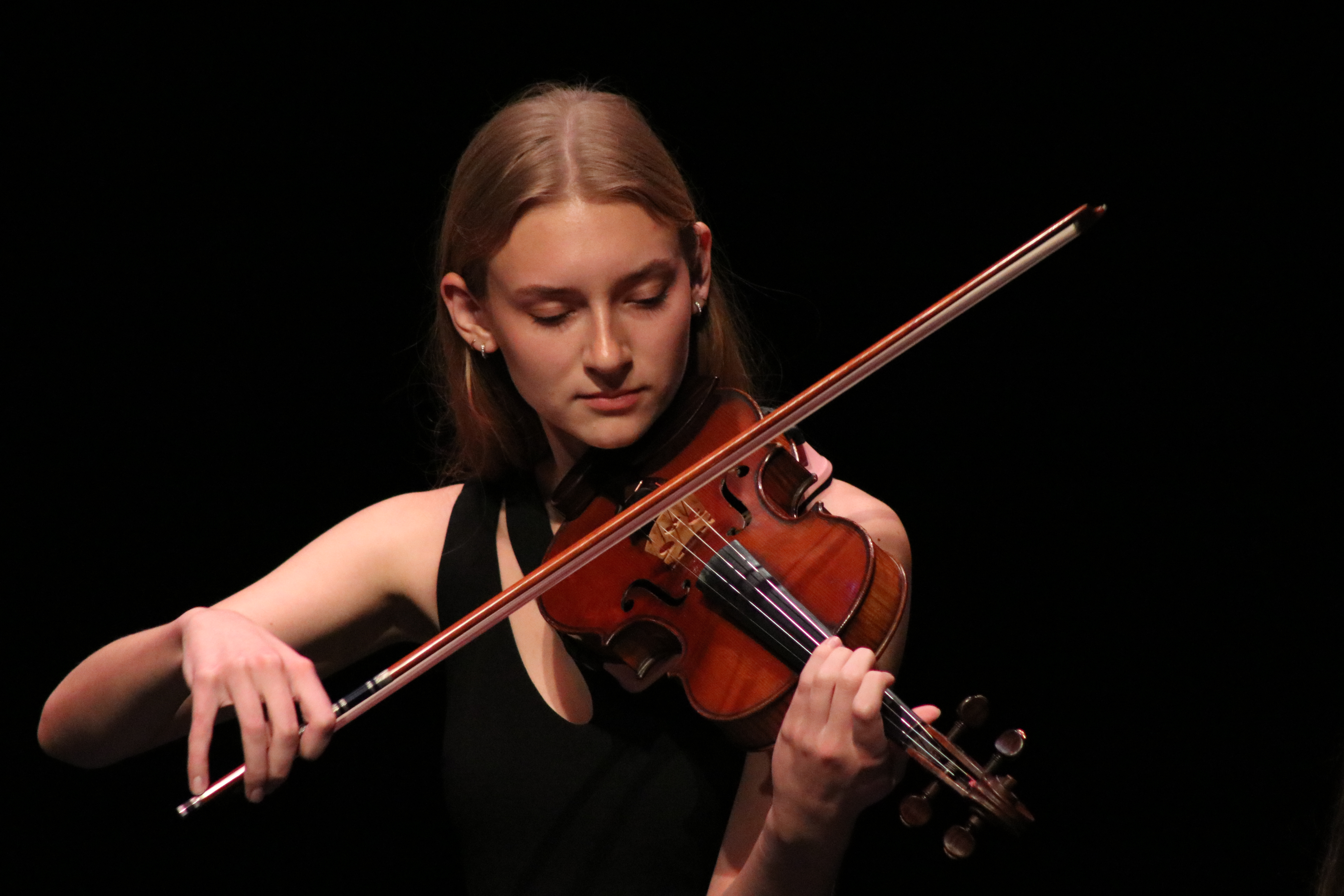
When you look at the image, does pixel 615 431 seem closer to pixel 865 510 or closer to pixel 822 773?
pixel 865 510

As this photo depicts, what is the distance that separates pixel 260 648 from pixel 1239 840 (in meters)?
1.12

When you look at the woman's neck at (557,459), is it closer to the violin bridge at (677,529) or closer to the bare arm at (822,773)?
the violin bridge at (677,529)

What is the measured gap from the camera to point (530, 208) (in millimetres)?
1030

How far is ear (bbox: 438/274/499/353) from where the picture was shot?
1.11 meters

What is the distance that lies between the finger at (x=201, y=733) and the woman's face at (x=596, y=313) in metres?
0.35

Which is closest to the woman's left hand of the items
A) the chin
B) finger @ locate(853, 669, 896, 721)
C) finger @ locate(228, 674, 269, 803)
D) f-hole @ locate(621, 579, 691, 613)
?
finger @ locate(853, 669, 896, 721)

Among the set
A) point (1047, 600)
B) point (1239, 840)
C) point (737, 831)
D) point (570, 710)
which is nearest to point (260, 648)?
point (570, 710)

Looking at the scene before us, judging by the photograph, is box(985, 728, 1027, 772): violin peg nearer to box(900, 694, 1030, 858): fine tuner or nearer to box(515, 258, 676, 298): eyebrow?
box(900, 694, 1030, 858): fine tuner

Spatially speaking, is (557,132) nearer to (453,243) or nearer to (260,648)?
(453,243)

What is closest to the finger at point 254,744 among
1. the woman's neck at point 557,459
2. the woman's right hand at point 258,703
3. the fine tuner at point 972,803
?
the woman's right hand at point 258,703

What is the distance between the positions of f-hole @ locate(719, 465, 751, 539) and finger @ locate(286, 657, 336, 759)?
334 millimetres

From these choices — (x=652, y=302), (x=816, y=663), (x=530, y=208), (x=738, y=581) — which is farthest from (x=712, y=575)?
(x=530, y=208)

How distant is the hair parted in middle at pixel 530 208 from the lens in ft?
3.40

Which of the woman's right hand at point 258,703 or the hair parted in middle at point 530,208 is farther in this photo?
the hair parted in middle at point 530,208
